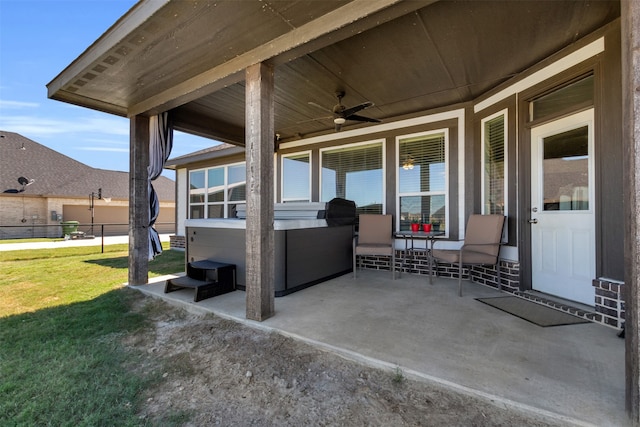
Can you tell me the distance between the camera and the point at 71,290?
4262mm

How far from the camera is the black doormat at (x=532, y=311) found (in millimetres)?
2809

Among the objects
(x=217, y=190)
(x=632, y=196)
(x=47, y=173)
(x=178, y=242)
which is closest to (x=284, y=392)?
(x=632, y=196)

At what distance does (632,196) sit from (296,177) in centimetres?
592

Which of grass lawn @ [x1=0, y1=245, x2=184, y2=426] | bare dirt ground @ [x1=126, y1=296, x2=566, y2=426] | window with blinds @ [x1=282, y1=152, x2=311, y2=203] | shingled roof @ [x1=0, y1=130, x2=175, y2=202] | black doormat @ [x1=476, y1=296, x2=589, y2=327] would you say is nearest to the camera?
bare dirt ground @ [x1=126, y1=296, x2=566, y2=426]

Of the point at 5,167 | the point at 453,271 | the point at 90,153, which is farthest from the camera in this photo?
the point at 90,153

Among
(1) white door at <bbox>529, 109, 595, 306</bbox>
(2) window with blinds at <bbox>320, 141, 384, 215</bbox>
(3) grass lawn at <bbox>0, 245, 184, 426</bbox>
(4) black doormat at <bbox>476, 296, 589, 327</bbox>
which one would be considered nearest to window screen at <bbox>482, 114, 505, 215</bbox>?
(1) white door at <bbox>529, 109, 595, 306</bbox>

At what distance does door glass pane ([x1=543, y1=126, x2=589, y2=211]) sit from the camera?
10.3ft

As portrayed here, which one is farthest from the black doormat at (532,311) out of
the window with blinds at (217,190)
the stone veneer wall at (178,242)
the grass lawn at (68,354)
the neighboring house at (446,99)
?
the stone veneer wall at (178,242)

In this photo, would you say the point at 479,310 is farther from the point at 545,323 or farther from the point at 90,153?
the point at 90,153

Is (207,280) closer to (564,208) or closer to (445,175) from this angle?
(445,175)

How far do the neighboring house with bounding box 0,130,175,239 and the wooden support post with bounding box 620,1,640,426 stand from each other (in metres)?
13.7

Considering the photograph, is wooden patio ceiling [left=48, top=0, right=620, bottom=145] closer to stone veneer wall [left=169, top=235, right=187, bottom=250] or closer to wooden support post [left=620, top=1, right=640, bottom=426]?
wooden support post [left=620, top=1, right=640, bottom=426]

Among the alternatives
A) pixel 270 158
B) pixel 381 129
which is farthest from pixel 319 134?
pixel 270 158

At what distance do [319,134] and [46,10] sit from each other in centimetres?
649
